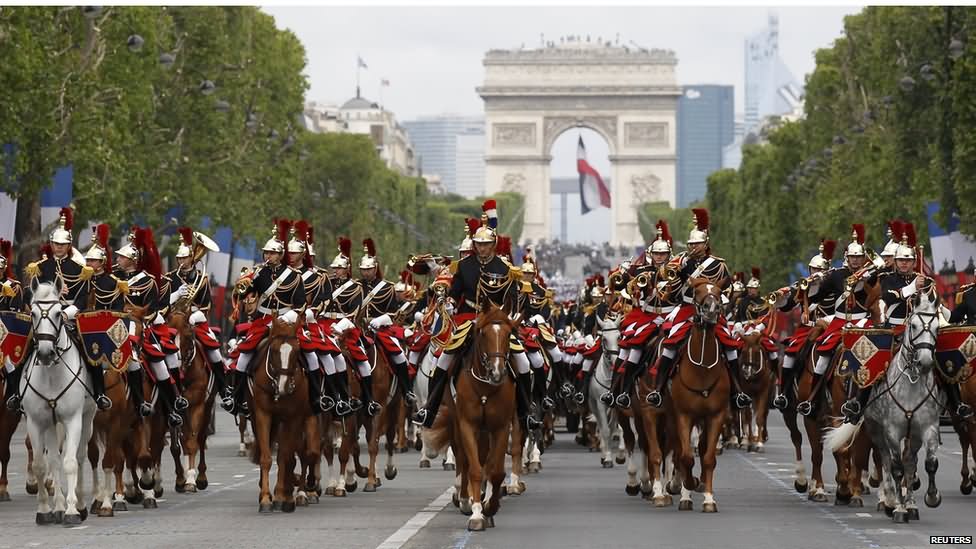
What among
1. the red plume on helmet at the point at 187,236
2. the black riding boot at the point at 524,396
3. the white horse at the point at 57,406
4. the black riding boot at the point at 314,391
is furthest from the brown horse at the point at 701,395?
the red plume on helmet at the point at 187,236

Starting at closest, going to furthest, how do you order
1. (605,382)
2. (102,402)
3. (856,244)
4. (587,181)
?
(102,402) < (856,244) < (605,382) < (587,181)

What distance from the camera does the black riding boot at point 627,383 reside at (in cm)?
2286

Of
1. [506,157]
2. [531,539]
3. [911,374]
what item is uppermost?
[506,157]

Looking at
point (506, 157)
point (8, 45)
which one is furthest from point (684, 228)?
point (8, 45)

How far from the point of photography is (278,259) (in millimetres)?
21828

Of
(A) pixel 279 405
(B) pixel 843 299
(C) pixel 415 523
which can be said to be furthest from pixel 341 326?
(B) pixel 843 299

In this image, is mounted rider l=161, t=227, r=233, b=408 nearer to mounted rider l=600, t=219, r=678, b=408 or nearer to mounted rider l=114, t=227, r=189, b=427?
mounted rider l=114, t=227, r=189, b=427

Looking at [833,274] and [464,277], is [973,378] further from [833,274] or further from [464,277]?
[464,277]

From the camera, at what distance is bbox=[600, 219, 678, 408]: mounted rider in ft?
75.0

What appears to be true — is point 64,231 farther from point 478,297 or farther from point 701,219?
point 701,219

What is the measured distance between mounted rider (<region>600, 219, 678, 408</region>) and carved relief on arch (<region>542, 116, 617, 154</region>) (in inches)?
6739

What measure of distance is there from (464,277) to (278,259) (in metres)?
2.57

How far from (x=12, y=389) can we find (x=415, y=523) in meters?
4.41

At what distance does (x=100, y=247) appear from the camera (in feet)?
70.1
